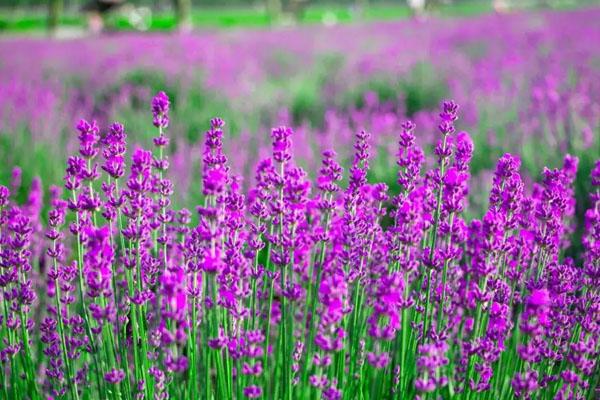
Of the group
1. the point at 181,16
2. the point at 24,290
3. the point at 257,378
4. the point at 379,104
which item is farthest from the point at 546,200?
the point at 181,16

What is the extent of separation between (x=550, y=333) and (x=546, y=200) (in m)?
0.31

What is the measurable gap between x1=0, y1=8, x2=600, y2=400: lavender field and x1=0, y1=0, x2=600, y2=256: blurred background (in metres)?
0.03

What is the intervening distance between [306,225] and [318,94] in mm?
4642

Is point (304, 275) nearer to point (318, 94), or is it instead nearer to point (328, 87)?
point (318, 94)

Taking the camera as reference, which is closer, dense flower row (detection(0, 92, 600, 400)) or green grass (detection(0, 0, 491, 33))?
dense flower row (detection(0, 92, 600, 400))

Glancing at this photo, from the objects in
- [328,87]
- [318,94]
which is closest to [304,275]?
[318,94]

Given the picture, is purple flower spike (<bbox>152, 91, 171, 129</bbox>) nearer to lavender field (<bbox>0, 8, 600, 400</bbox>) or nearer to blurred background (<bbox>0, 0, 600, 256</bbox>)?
lavender field (<bbox>0, 8, 600, 400</bbox>)


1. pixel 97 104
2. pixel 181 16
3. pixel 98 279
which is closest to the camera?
pixel 98 279

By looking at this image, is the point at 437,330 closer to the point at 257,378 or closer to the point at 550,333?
the point at 550,333

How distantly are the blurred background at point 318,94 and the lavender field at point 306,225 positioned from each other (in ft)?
0.11

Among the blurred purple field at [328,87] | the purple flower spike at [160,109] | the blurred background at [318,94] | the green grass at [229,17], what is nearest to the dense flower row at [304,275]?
the purple flower spike at [160,109]

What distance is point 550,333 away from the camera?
4.89 ft

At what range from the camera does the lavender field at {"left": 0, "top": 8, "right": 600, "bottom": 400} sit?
1.43m

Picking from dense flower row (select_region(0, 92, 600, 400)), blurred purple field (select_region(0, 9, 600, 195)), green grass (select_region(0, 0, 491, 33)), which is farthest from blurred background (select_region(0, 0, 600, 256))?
green grass (select_region(0, 0, 491, 33))
